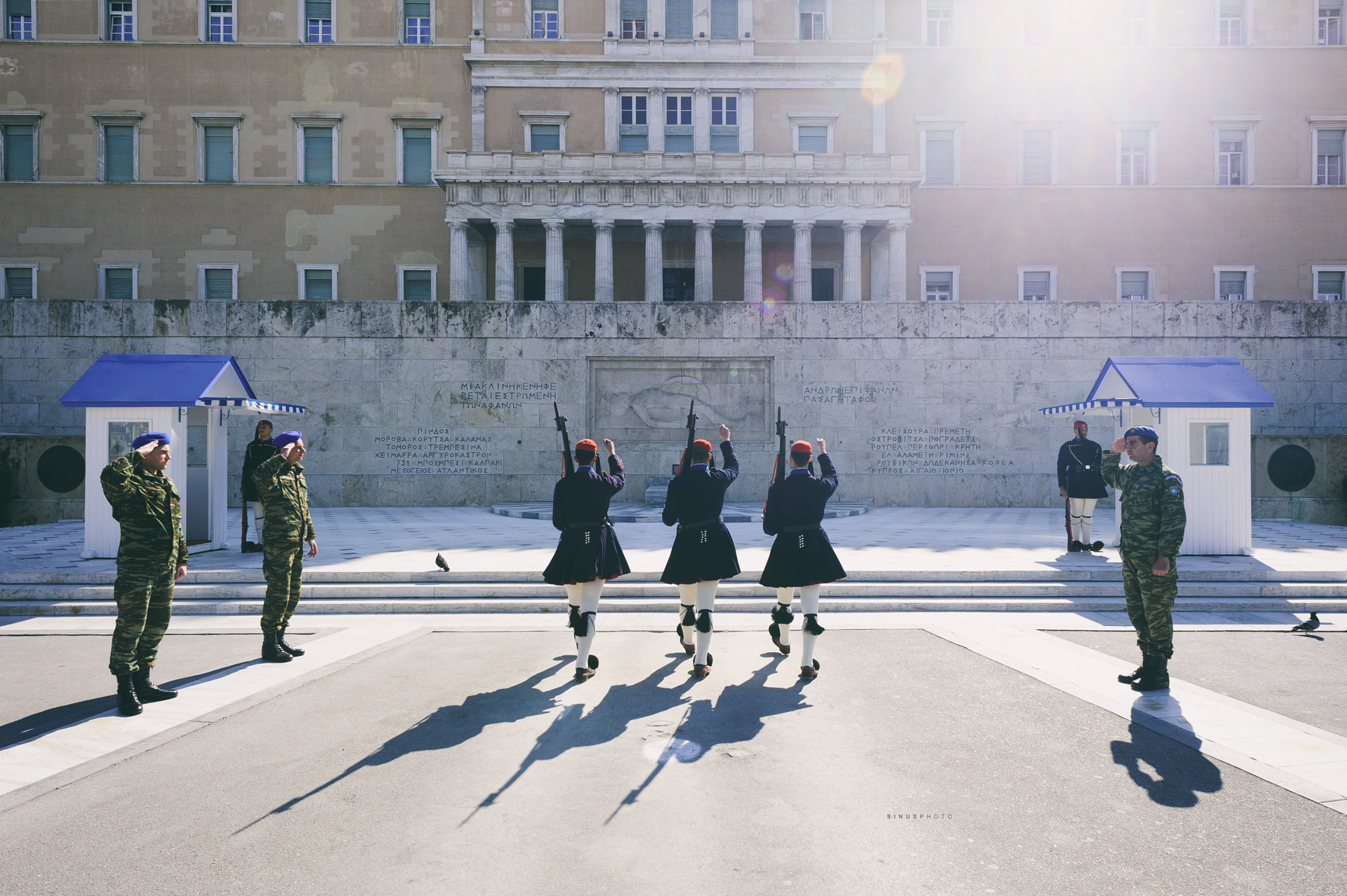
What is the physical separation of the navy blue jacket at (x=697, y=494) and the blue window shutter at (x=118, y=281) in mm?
36822

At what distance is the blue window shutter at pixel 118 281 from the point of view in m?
34.2

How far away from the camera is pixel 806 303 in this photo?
2045cm

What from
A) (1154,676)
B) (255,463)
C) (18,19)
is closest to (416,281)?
(18,19)

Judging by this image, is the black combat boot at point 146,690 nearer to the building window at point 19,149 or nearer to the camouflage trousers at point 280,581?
the camouflage trousers at point 280,581

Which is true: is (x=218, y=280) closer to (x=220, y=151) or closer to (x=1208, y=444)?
(x=220, y=151)

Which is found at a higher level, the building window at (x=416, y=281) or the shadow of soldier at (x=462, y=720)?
the building window at (x=416, y=281)

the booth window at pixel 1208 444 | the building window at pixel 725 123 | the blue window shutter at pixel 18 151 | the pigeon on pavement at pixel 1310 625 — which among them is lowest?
the pigeon on pavement at pixel 1310 625

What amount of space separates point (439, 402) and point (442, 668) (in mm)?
13913

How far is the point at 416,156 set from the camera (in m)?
34.9

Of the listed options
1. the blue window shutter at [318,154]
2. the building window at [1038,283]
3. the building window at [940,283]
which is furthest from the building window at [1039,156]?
the blue window shutter at [318,154]

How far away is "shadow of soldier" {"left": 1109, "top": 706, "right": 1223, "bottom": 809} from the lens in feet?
14.4

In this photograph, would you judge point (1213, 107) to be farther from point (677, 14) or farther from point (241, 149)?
point (241, 149)

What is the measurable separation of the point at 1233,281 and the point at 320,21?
42.7m

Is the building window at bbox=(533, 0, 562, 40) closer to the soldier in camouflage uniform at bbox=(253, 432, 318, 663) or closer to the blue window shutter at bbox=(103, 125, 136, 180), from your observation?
the blue window shutter at bbox=(103, 125, 136, 180)
